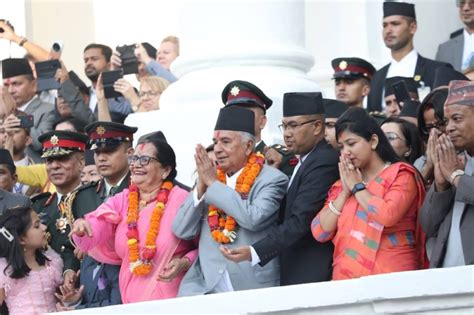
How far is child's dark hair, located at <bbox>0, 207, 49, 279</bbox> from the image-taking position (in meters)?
10.3

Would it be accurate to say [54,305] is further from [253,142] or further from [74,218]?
[253,142]

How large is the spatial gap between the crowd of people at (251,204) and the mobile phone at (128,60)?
1.87 metres

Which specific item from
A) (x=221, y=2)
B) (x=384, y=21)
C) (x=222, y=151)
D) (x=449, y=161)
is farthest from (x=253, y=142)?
(x=384, y=21)

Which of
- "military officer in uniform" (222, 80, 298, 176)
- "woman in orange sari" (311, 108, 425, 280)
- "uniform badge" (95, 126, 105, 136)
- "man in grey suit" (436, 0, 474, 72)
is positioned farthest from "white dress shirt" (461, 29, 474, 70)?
"woman in orange sari" (311, 108, 425, 280)

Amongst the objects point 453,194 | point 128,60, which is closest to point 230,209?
point 453,194

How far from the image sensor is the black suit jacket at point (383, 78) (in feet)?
39.0

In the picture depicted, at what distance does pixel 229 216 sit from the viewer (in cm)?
915

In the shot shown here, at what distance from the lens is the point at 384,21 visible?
12570 mm

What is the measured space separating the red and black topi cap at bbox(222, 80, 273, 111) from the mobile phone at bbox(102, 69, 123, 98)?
3209 mm

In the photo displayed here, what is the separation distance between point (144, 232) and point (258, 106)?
43.3 inches

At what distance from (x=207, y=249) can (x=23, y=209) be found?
1.69 meters

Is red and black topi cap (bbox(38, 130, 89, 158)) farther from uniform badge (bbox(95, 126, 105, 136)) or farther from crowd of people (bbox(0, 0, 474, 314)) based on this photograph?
uniform badge (bbox(95, 126, 105, 136))

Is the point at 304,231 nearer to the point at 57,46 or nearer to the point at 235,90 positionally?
the point at 235,90

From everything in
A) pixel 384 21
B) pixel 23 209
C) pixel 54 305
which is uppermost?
pixel 384 21
